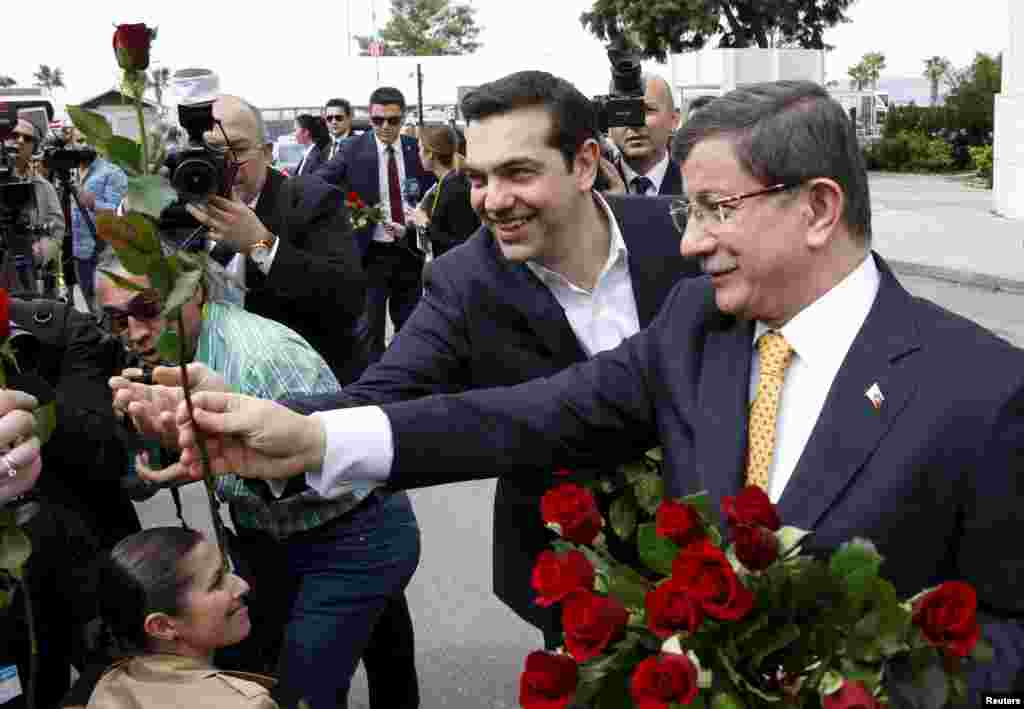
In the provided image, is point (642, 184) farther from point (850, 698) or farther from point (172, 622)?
point (850, 698)

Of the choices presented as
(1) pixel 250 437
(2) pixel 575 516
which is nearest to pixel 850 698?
(2) pixel 575 516

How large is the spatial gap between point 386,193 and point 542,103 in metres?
7.26

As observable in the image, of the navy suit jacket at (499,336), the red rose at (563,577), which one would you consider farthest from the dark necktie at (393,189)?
the red rose at (563,577)

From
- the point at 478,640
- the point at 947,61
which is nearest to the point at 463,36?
the point at 947,61

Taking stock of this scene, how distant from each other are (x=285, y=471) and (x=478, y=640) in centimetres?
338

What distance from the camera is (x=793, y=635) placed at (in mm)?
1843

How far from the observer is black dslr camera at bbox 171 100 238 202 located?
3229 millimetres

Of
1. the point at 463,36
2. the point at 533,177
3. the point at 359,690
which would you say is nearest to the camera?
the point at 533,177

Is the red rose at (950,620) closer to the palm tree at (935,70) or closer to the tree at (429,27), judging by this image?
the palm tree at (935,70)

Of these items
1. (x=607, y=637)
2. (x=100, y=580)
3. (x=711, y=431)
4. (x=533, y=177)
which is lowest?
(x=100, y=580)

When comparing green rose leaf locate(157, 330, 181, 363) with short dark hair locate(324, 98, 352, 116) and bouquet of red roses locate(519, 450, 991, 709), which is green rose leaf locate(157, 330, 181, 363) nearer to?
bouquet of red roses locate(519, 450, 991, 709)

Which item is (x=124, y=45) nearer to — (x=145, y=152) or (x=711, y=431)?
(x=145, y=152)

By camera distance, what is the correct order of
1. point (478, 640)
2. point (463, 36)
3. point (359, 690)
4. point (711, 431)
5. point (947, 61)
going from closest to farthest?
point (711, 431), point (359, 690), point (478, 640), point (947, 61), point (463, 36)

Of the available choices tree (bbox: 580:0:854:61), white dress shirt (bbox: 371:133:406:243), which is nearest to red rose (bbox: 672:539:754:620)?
white dress shirt (bbox: 371:133:406:243)
